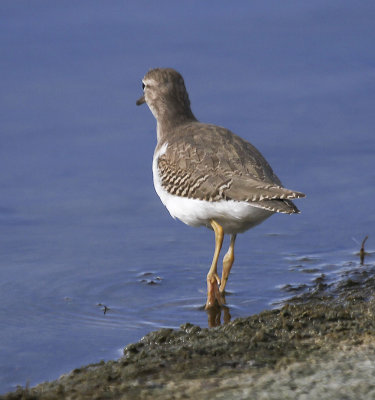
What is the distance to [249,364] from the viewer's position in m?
4.78

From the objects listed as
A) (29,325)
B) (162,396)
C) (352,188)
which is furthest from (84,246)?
(162,396)

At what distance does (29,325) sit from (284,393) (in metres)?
3.20

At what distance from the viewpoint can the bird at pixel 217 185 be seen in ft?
22.6

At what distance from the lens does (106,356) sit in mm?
6383

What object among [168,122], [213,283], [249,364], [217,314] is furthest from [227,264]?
[249,364]

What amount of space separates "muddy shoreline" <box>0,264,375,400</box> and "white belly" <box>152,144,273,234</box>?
117 centimetres

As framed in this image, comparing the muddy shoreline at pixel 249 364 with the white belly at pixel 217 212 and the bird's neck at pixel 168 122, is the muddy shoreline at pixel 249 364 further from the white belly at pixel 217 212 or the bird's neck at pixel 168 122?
the bird's neck at pixel 168 122

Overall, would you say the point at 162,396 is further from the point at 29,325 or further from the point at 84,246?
the point at 84,246

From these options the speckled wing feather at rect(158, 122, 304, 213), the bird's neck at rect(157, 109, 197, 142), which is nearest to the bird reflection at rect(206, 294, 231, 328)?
the speckled wing feather at rect(158, 122, 304, 213)

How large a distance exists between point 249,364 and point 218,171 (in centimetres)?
268

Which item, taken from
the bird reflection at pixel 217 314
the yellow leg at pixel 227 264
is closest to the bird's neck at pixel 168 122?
the yellow leg at pixel 227 264

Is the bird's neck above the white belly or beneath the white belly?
above

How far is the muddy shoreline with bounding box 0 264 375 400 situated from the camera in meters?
4.42

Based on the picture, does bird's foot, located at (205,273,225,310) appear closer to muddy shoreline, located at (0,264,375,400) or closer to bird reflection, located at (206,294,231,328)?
bird reflection, located at (206,294,231,328)
